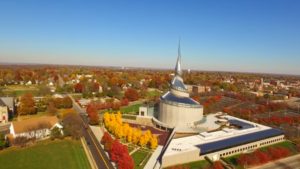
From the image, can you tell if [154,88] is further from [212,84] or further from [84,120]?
[84,120]

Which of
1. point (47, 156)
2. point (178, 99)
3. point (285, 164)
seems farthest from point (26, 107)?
point (285, 164)

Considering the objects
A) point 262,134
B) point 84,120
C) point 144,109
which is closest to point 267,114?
point 262,134

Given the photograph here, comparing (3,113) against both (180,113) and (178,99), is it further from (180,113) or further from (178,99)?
(180,113)

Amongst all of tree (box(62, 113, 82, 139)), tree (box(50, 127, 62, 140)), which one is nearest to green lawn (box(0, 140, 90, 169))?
tree (box(50, 127, 62, 140))

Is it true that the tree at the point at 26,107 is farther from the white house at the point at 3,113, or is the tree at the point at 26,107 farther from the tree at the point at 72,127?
the tree at the point at 72,127

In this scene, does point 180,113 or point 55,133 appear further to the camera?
point 180,113

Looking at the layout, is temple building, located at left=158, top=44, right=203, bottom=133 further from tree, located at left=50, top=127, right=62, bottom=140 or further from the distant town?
tree, located at left=50, top=127, right=62, bottom=140

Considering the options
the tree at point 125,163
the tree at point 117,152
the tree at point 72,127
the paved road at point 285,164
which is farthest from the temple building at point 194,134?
the tree at point 72,127
